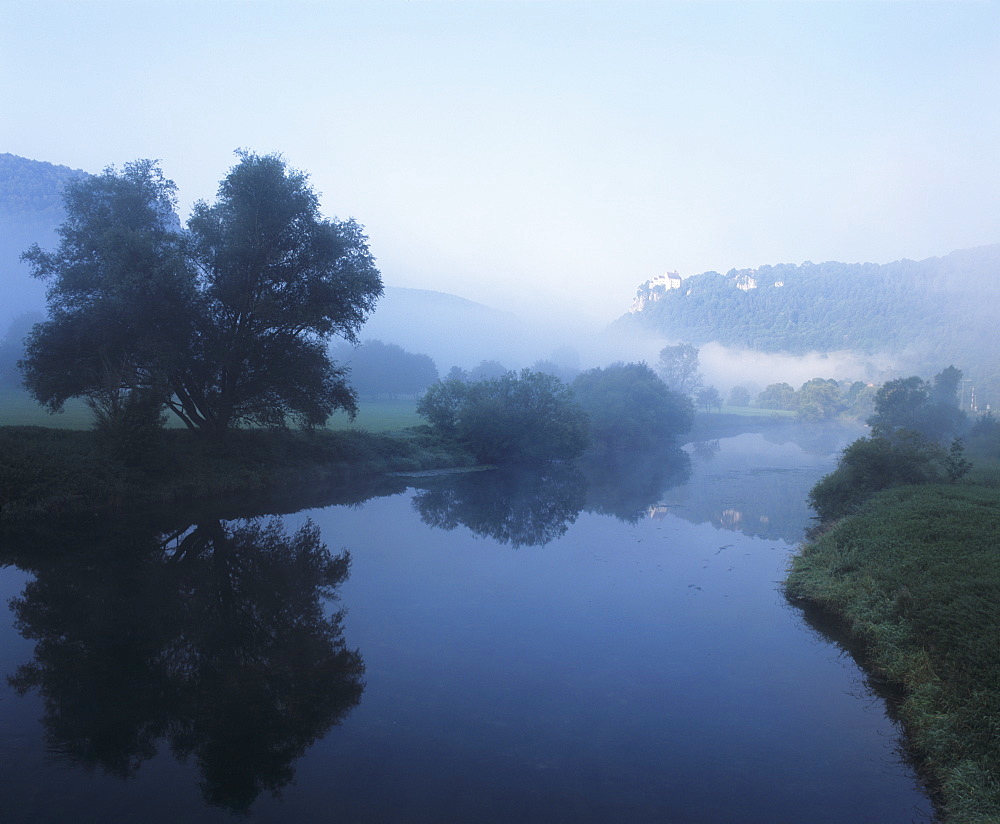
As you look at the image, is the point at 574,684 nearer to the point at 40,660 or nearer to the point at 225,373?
the point at 40,660

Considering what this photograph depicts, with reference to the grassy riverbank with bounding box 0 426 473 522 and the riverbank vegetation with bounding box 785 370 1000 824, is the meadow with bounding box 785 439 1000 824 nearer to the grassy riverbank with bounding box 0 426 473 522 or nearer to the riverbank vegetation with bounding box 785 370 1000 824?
the riverbank vegetation with bounding box 785 370 1000 824

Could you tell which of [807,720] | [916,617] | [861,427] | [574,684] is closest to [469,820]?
[574,684]

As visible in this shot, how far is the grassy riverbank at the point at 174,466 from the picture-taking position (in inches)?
782

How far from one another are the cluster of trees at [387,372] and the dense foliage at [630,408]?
4060 centimetres

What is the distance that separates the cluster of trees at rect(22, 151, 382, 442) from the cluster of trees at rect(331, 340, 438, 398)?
70.4 m

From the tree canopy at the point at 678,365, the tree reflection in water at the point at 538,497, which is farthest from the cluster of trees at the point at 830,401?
the tree reflection in water at the point at 538,497

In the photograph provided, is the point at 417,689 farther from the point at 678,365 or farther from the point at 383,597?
the point at 678,365

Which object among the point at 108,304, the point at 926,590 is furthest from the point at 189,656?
the point at 108,304

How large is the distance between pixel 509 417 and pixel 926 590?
1287 inches

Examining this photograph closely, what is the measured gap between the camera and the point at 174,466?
82.5ft

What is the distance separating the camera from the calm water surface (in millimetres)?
7777

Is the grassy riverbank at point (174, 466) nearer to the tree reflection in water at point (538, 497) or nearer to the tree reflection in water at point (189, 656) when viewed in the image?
the tree reflection in water at point (189, 656)

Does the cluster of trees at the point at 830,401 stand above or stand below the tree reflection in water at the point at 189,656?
above

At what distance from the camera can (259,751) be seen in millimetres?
8484
